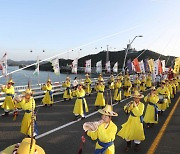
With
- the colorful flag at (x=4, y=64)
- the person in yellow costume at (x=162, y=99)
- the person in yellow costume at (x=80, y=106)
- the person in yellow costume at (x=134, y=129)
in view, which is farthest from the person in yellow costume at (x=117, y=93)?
the person in yellow costume at (x=134, y=129)

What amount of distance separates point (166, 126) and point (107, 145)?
6.69m

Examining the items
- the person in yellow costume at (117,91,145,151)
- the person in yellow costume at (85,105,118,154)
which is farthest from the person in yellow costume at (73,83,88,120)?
the person in yellow costume at (85,105,118,154)

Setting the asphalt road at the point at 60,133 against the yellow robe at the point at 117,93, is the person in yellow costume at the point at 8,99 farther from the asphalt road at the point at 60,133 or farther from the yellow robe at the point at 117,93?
the yellow robe at the point at 117,93

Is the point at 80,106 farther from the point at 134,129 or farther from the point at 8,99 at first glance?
the point at 134,129

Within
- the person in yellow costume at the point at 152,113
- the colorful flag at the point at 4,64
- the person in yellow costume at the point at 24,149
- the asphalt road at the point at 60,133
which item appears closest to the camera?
the person in yellow costume at the point at 24,149

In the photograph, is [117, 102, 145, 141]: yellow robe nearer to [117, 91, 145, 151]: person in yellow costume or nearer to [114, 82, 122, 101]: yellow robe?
[117, 91, 145, 151]: person in yellow costume

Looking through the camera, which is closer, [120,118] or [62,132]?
[62,132]

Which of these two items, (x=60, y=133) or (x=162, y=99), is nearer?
(x=60, y=133)

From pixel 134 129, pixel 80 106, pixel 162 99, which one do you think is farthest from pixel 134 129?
pixel 162 99

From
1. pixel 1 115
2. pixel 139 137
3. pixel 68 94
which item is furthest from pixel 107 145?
pixel 68 94

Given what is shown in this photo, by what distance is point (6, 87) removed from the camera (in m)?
14.0

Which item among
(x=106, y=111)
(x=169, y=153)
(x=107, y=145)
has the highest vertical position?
(x=106, y=111)

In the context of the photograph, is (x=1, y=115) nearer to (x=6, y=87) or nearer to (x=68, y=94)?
(x=6, y=87)

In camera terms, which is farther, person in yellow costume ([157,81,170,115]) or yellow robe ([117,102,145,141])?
person in yellow costume ([157,81,170,115])
